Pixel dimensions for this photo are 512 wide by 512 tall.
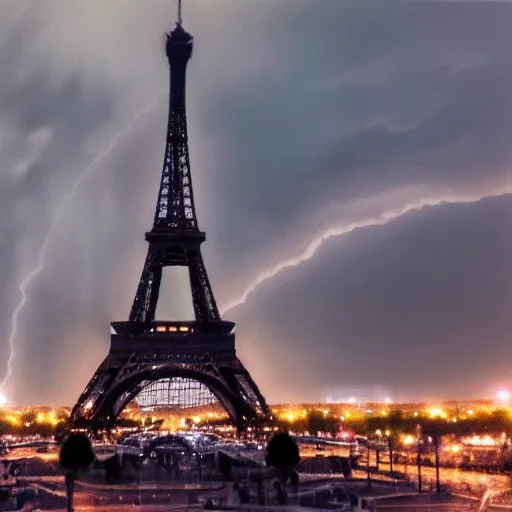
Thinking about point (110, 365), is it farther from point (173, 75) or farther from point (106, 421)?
point (173, 75)

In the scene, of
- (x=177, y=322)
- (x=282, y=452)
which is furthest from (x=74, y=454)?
(x=177, y=322)

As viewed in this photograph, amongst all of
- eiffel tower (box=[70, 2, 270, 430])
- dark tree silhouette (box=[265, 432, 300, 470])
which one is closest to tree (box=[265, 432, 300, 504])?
dark tree silhouette (box=[265, 432, 300, 470])

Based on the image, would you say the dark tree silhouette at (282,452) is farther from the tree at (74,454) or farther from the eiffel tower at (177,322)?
the eiffel tower at (177,322)

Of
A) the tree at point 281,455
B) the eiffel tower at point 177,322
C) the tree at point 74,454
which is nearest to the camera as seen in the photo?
the tree at point 74,454

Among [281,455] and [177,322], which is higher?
[177,322]

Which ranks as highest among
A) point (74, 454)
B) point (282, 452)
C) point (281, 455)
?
point (74, 454)

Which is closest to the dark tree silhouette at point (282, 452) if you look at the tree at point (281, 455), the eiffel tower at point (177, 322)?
the tree at point (281, 455)

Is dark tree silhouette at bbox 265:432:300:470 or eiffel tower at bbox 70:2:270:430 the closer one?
dark tree silhouette at bbox 265:432:300:470

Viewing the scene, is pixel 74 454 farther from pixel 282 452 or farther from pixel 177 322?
pixel 177 322

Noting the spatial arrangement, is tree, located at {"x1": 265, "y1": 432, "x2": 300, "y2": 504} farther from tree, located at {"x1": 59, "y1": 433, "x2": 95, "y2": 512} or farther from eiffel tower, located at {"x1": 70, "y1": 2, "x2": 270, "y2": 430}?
eiffel tower, located at {"x1": 70, "y1": 2, "x2": 270, "y2": 430}
